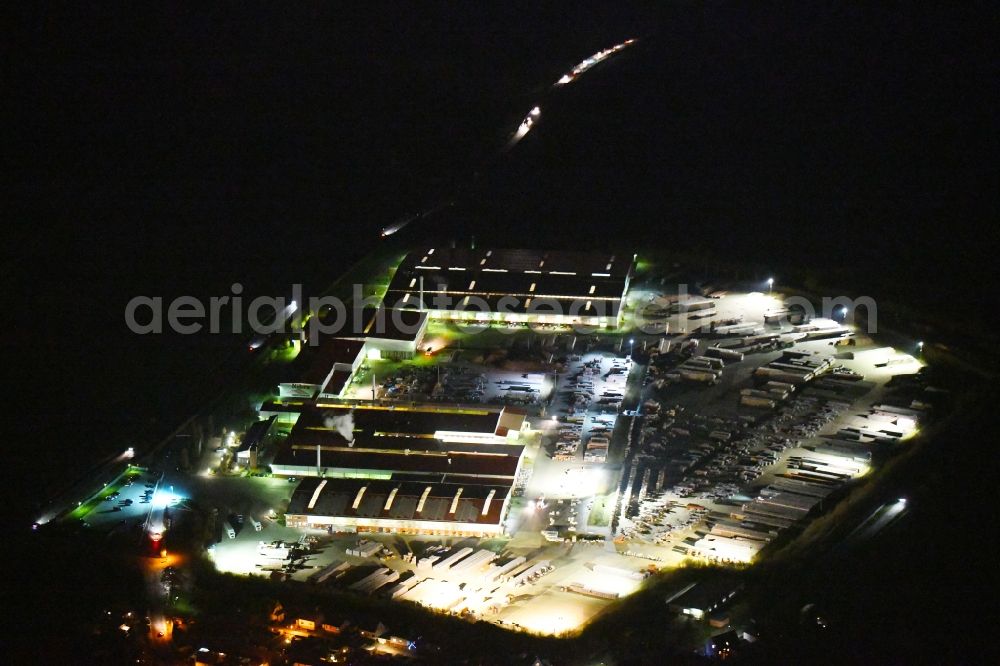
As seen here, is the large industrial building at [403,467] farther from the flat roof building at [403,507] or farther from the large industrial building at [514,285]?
the large industrial building at [514,285]

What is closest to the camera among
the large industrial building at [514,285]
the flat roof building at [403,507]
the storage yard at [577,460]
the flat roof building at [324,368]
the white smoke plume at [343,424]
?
the storage yard at [577,460]

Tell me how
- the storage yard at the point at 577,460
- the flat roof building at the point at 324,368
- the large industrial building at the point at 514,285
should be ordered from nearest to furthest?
the storage yard at the point at 577,460
the flat roof building at the point at 324,368
the large industrial building at the point at 514,285

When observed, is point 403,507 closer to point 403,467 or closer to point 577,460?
point 403,467

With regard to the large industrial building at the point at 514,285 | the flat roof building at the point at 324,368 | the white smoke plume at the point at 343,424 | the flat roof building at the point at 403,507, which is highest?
the large industrial building at the point at 514,285

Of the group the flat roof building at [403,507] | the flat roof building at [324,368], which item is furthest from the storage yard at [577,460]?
the flat roof building at [324,368]

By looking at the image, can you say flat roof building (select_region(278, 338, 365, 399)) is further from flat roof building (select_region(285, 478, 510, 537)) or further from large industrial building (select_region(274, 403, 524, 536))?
flat roof building (select_region(285, 478, 510, 537))

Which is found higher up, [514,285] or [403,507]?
[514,285]

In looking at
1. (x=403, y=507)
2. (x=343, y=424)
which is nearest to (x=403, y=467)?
(x=403, y=507)
